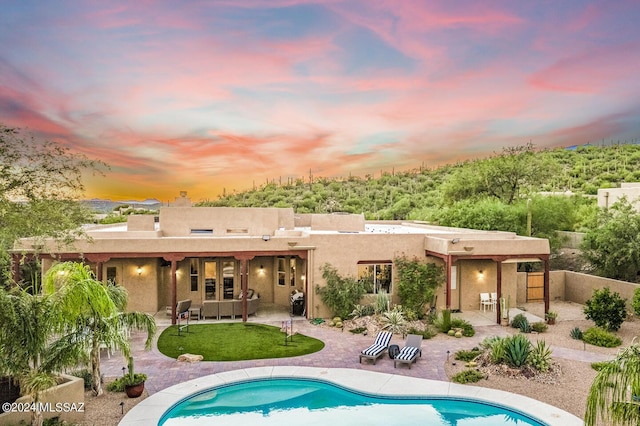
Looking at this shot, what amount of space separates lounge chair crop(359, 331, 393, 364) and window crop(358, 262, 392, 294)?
4604mm

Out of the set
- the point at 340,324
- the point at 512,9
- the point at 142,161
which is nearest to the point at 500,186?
the point at 512,9

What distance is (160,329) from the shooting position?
16859 millimetres

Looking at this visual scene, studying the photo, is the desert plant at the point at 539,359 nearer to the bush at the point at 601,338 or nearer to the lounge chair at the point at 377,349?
the bush at the point at 601,338

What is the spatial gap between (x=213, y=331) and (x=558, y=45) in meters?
26.1

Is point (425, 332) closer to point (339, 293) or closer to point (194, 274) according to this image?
point (339, 293)

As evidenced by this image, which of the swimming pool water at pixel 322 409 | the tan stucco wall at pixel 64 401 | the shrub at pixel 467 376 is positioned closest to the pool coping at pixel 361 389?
the swimming pool water at pixel 322 409

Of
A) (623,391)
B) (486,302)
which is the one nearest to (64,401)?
(623,391)

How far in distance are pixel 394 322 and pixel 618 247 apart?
13.5m

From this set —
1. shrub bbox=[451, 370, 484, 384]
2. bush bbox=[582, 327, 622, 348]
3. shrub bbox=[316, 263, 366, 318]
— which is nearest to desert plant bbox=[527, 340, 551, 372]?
shrub bbox=[451, 370, 484, 384]

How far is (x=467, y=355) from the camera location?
1383 centimetres

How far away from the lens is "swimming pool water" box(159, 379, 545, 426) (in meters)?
9.94

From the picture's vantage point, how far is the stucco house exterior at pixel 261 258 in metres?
17.8

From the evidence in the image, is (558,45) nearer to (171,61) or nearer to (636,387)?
(171,61)

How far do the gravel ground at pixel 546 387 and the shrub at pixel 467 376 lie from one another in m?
0.17
